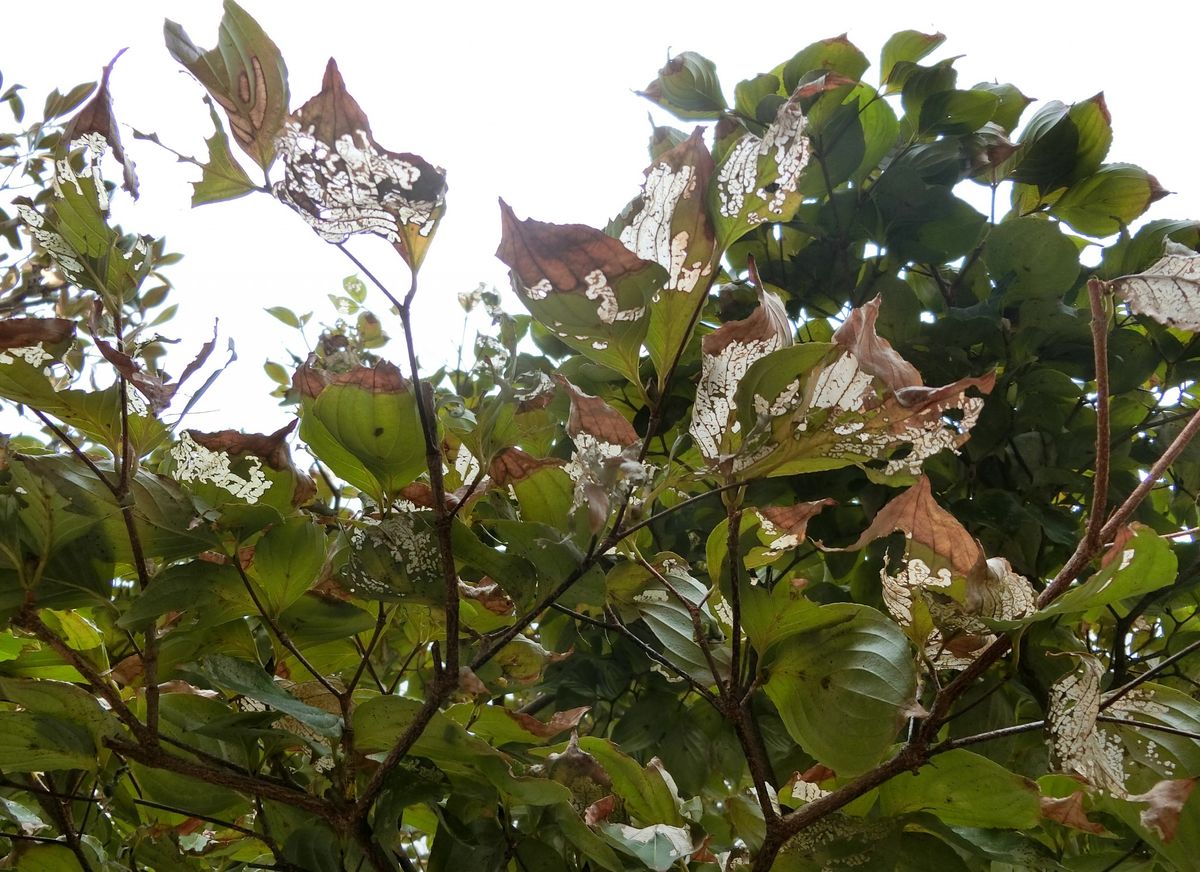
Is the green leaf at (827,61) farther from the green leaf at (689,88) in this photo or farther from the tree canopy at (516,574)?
the tree canopy at (516,574)

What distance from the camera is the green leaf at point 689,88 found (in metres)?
0.59

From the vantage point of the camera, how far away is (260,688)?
0.31 meters

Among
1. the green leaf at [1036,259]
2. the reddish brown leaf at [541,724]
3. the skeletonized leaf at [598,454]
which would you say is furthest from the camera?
the green leaf at [1036,259]

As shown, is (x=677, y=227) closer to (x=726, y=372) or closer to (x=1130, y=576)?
(x=726, y=372)

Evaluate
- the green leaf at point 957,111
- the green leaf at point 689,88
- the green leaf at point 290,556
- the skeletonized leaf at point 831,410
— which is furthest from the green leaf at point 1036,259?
the green leaf at point 290,556

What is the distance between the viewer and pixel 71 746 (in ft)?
1.00

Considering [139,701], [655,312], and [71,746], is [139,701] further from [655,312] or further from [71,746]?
[655,312]

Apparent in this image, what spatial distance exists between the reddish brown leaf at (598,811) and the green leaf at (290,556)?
0.12 meters

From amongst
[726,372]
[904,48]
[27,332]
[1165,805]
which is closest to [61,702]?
[27,332]

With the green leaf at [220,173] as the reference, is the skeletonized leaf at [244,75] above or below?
above

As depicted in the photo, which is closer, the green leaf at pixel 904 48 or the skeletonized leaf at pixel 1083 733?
the skeletonized leaf at pixel 1083 733

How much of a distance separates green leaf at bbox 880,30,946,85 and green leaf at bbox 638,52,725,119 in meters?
0.11

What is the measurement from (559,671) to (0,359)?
362 millimetres

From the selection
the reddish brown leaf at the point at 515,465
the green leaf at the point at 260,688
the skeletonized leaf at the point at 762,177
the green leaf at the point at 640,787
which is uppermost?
the skeletonized leaf at the point at 762,177
